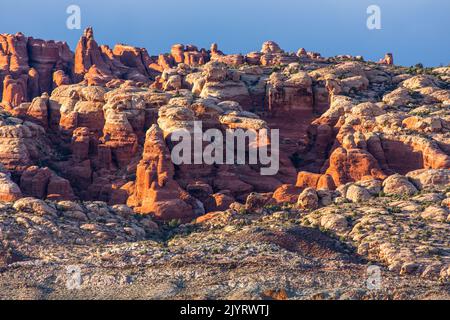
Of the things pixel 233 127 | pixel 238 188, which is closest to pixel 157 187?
pixel 238 188

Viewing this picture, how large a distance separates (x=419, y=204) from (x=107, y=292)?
1153 inches

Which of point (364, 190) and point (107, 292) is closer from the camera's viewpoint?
point (107, 292)

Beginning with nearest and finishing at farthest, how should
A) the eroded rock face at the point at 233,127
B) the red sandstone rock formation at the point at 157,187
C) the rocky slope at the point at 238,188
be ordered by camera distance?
1. the rocky slope at the point at 238,188
2. the red sandstone rock formation at the point at 157,187
3. the eroded rock face at the point at 233,127

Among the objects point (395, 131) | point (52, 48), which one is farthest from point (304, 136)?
point (52, 48)

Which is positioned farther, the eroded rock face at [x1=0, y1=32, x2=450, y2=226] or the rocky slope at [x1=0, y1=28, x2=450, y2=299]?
the eroded rock face at [x1=0, y1=32, x2=450, y2=226]

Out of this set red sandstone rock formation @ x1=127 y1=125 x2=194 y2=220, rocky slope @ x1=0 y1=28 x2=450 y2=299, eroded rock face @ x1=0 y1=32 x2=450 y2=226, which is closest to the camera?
rocky slope @ x1=0 y1=28 x2=450 y2=299

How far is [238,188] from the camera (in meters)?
110

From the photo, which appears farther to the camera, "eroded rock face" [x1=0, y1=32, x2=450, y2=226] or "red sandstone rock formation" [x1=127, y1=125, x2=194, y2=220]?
"eroded rock face" [x1=0, y1=32, x2=450, y2=226]

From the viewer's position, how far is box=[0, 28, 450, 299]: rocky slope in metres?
83.2

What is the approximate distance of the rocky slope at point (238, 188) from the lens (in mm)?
83188

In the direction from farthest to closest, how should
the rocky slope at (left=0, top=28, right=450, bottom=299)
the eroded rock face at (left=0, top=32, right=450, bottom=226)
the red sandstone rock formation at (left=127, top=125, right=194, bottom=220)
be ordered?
1. the eroded rock face at (left=0, top=32, right=450, bottom=226)
2. the red sandstone rock formation at (left=127, top=125, right=194, bottom=220)
3. the rocky slope at (left=0, top=28, right=450, bottom=299)
